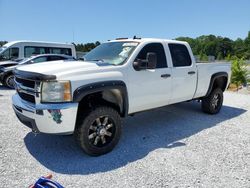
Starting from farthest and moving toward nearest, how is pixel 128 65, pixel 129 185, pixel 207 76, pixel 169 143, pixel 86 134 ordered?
pixel 207 76 → pixel 169 143 → pixel 128 65 → pixel 86 134 → pixel 129 185

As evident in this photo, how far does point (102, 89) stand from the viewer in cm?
399

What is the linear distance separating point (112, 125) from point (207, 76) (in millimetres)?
3176

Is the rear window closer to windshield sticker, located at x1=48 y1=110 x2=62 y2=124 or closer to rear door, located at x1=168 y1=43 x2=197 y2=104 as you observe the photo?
rear door, located at x1=168 y1=43 x2=197 y2=104

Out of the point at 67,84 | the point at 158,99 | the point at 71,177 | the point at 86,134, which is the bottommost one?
the point at 71,177

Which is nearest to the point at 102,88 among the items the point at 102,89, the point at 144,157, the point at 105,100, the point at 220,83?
the point at 102,89

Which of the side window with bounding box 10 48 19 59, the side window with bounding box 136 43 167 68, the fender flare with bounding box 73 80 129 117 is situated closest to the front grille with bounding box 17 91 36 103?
the fender flare with bounding box 73 80 129 117

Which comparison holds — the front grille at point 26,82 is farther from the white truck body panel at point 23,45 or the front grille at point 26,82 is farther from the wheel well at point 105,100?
the white truck body panel at point 23,45

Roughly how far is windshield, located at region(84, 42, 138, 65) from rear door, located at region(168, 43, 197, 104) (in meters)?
1.08

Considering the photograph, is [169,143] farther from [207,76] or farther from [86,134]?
[207,76]

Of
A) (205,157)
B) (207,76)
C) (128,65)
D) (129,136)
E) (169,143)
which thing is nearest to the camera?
(205,157)

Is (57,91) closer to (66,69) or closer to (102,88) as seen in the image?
(66,69)

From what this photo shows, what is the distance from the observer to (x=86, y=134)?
391 cm

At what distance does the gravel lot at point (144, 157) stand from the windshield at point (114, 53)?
1501 millimetres

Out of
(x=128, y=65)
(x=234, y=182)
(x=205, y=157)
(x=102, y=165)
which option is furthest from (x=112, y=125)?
(x=234, y=182)
